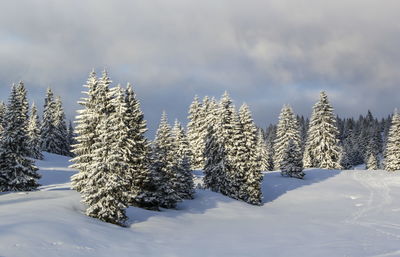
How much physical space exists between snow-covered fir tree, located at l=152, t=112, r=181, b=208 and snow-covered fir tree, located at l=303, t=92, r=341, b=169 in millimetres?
38443

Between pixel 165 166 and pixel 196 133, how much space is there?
116ft

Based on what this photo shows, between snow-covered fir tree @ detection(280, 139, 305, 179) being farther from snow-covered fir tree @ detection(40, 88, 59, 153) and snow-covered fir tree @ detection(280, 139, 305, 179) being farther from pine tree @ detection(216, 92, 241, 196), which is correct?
snow-covered fir tree @ detection(40, 88, 59, 153)

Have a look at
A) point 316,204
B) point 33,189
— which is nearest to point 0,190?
point 33,189

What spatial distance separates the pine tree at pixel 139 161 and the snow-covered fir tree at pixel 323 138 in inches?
1630

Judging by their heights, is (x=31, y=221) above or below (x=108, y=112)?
below

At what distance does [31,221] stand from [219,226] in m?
14.5

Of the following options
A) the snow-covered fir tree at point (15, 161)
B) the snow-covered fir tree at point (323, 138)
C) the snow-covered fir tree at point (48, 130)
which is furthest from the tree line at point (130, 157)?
the snow-covered fir tree at point (48, 130)

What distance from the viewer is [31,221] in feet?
65.0

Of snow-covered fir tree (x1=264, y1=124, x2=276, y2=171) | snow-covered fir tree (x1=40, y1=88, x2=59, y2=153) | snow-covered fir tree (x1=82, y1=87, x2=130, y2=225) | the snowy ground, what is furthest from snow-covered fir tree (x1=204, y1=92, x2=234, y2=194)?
snow-covered fir tree (x1=264, y1=124, x2=276, y2=171)

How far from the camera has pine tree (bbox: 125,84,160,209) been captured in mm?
33344

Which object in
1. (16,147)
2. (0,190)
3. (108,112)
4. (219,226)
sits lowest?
(219,226)

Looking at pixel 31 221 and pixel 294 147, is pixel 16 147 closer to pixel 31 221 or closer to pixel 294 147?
Answer: pixel 31 221

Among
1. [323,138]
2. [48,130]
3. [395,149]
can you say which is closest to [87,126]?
[323,138]

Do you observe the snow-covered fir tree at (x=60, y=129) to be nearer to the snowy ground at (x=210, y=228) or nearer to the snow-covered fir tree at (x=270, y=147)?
the snowy ground at (x=210, y=228)
